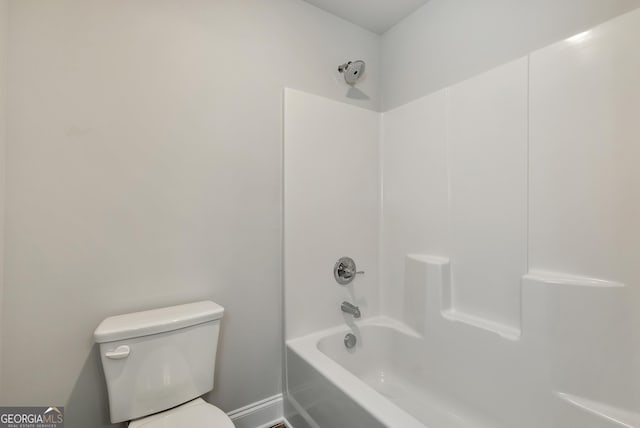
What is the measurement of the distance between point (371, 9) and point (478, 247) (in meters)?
1.61

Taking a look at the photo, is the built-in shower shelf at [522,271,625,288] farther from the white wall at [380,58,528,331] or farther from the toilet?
the toilet

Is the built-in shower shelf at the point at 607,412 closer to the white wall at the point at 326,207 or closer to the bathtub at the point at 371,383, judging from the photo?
the bathtub at the point at 371,383

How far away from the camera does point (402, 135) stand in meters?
1.86

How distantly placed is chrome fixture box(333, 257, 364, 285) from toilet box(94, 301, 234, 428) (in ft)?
2.52

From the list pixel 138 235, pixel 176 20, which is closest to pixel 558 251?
pixel 138 235

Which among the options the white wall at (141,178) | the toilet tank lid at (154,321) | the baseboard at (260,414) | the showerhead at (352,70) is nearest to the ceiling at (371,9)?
the white wall at (141,178)

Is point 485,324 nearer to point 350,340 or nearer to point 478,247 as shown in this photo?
point 478,247

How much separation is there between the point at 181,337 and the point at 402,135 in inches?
66.7

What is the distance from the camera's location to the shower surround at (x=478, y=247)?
1039 millimetres

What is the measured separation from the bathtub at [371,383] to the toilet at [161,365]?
439 millimetres

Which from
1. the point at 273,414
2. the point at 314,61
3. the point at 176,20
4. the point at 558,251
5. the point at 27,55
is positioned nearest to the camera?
the point at 27,55

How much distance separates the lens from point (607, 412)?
3.33 feet

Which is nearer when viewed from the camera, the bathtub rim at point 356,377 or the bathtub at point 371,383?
the bathtub rim at point 356,377

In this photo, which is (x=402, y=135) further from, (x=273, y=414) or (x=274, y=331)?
(x=273, y=414)
